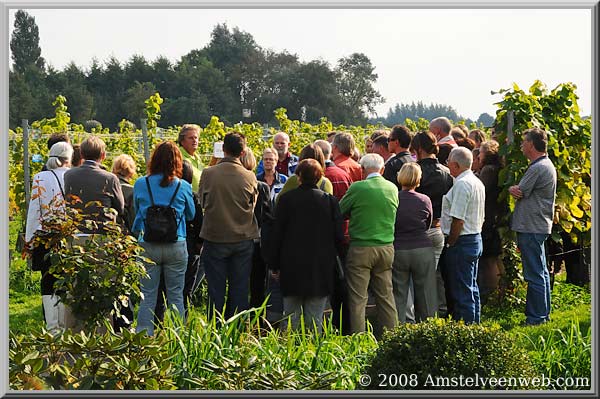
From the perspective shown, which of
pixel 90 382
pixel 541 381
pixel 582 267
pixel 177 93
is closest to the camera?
pixel 90 382

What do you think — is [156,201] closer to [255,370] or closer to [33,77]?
[255,370]

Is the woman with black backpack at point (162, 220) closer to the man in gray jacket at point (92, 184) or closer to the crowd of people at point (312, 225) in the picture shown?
the crowd of people at point (312, 225)

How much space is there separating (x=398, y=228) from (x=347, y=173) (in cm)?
89

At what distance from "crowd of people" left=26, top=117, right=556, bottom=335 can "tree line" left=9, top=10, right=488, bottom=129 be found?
3.68 meters

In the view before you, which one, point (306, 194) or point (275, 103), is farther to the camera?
point (275, 103)

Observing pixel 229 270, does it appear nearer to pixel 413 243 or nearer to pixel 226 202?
pixel 226 202

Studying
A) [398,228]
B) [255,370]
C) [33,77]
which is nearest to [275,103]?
[398,228]

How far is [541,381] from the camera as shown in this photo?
5.11m

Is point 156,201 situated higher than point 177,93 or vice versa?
point 177,93

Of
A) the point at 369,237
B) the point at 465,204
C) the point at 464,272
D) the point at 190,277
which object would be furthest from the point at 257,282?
the point at 465,204

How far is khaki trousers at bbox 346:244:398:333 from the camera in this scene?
758 cm

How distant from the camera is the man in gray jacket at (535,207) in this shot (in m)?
8.18

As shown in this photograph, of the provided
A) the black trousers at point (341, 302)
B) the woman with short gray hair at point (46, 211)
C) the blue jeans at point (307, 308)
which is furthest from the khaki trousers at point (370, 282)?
the woman with short gray hair at point (46, 211)

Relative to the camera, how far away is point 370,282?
786 centimetres
